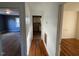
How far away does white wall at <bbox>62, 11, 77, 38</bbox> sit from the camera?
0.94 metres

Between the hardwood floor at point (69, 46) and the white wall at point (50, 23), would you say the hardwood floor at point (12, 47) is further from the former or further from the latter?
the hardwood floor at point (69, 46)

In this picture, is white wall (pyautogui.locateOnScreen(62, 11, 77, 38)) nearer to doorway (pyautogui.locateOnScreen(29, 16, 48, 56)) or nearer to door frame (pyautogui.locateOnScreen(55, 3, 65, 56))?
door frame (pyautogui.locateOnScreen(55, 3, 65, 56))

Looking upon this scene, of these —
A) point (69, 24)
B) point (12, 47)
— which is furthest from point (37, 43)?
point (69, 24)

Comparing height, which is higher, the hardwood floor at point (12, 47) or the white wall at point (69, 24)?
the white wall at point (69, 24)

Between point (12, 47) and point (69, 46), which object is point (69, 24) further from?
point (12, 47)

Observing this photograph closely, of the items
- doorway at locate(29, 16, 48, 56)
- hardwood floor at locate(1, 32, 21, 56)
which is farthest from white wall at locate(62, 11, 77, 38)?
hardwood floor at locate(1, 32, 21, 56)

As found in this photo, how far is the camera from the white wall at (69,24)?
94cm

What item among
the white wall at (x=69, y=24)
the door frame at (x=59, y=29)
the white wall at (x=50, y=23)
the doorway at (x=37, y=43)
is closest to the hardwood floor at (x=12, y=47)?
the doorway at (x=37, y=43)

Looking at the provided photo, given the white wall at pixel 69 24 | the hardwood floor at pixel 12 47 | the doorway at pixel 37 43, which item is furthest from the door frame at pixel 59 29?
the hardwood floor at pixel 12 47

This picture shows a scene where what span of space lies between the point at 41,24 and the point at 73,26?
0.43 meters

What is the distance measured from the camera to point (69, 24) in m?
0.98

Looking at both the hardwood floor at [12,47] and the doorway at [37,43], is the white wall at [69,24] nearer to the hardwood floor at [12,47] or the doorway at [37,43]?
the doorway at [37,43]

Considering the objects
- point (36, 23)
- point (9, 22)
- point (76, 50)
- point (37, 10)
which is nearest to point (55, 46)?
point (76, 50)

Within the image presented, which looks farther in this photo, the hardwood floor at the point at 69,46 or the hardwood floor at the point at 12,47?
the hardwood floor at the point at 69,46
